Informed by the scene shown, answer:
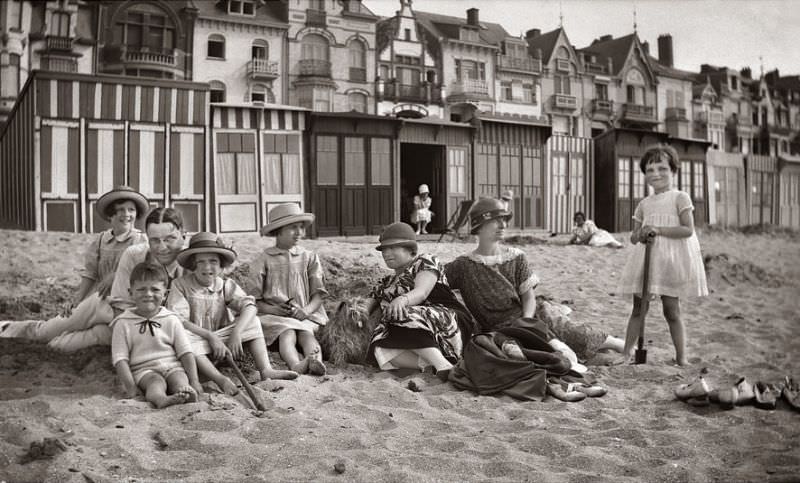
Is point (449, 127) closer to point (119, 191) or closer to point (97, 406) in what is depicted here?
point (119, 191)

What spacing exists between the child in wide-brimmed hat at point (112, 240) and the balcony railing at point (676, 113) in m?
30.6

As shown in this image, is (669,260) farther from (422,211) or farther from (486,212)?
(422,211)

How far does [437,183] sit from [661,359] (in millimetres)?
11095

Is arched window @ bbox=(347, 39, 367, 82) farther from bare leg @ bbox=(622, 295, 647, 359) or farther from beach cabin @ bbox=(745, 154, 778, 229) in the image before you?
bare leg @ bbox=(622, 295, 647, 359)

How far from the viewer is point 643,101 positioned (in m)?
30.6

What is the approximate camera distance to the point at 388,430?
312 cm

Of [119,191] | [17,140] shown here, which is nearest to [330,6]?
[17,140]

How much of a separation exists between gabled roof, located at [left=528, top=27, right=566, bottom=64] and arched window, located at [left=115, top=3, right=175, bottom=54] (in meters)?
13.7

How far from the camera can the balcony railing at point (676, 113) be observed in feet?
102

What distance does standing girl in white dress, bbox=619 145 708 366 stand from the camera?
14.9ft

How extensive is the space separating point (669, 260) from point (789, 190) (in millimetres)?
3653

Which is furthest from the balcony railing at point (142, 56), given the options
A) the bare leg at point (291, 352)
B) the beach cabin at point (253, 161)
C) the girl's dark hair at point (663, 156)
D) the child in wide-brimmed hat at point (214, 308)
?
the girl's dark hair at point (663, 156)

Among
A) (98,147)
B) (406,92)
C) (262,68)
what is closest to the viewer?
(98,147)

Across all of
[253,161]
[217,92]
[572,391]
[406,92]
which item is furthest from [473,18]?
[572,391]
